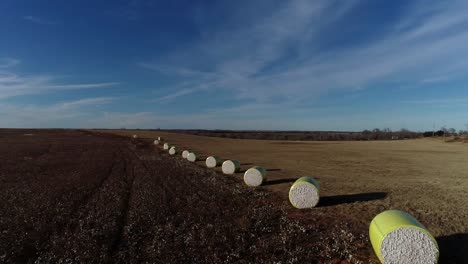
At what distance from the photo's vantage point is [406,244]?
786 centimetres

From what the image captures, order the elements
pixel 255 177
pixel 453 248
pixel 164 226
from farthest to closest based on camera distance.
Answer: pixel 255 177 < pixel 164 226 < pixel 453 248

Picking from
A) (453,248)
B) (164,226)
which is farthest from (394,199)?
(164,226)

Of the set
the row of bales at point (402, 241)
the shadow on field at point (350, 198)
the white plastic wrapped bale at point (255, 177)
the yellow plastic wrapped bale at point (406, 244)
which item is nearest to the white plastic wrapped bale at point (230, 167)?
the white plastic wrapped bale at point (255, 177)

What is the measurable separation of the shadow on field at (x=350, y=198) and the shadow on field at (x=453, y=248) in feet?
16.9

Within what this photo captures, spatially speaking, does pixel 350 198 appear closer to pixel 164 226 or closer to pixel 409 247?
pixel 409 247

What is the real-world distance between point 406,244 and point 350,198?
27.7ft

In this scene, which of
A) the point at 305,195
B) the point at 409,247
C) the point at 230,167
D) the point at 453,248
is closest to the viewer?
the point at 409,247

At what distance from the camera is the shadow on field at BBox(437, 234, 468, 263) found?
8.77m

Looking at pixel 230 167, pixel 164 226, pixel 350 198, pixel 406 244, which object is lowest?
pixel 164 226

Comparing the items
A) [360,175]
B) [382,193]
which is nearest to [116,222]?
[382,193]

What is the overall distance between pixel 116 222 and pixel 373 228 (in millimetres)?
9009

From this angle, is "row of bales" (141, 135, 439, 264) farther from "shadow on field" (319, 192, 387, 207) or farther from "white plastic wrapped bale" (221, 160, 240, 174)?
"white plastic wrapped bale" (221, 160, 240, 174)

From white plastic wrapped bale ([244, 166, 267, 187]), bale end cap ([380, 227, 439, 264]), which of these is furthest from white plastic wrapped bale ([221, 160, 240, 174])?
bale end cap ([380, 227, 439, 264])

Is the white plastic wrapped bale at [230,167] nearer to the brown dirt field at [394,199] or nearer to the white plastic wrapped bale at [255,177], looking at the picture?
the brown dirt field at [394,199]
